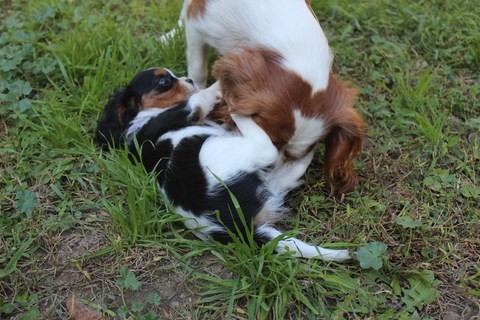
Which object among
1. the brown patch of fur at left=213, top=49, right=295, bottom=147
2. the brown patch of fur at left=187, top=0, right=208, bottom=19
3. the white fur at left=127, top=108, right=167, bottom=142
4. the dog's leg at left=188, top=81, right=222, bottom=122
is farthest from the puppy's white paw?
the brown patch of fur at left=187, top=0, right=208, bottom=19

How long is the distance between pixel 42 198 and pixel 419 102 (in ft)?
8.06

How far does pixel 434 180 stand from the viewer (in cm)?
320

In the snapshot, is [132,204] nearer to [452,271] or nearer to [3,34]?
[452,271]

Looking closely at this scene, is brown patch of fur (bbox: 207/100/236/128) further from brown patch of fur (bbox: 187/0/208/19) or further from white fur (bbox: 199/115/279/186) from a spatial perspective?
brown patch of fur (bbox: 187/0/208/19)

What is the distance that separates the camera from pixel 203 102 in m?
3.16

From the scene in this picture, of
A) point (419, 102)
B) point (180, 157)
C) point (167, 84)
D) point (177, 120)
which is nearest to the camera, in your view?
point (180, 157)

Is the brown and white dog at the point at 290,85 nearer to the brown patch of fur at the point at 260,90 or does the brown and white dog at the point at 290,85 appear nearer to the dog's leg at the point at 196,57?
the brown patch of fur at the point at 260,90

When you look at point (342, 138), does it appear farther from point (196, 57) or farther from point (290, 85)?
point (196, 57)

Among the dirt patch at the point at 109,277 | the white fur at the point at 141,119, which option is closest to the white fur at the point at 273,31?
the white fur at the point at 141,119

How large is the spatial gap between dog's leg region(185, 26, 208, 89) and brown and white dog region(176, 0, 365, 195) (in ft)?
1.26

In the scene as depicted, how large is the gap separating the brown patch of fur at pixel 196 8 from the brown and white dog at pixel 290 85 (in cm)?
21

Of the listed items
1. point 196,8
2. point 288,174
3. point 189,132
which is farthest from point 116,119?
point 288,174

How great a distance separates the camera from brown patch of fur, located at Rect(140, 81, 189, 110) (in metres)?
3.30

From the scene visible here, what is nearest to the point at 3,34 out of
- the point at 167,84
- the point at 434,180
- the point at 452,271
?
the point at 167,84
